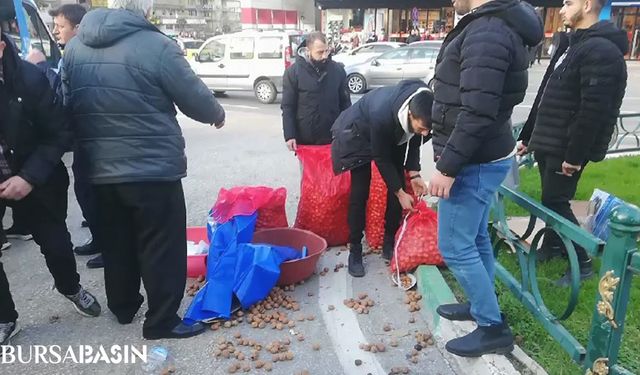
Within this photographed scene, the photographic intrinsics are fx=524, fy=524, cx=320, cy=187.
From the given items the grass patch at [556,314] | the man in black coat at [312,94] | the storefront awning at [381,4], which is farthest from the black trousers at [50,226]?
the storefront awning at [381,4]

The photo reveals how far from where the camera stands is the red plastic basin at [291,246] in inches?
137

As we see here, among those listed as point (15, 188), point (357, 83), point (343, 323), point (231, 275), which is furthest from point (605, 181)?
point (357, 83)

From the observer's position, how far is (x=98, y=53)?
2576 millimetres

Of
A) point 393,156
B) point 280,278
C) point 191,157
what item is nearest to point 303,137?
point 393,156

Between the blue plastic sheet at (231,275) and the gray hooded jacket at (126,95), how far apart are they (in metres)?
0.64

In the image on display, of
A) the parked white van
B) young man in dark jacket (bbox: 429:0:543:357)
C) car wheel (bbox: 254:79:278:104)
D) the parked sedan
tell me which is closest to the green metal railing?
young man in dark jacket (bbox: 429:0:543:357)

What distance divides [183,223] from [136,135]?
56 centimetres

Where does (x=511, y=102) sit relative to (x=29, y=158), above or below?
above

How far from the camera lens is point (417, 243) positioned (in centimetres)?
352

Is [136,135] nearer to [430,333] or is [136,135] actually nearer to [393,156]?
[393,156]

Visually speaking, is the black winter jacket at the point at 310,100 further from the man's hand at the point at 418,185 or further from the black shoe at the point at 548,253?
the black shoe at the point at 548,253

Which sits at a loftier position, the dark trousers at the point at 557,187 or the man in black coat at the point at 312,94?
the man in black coat at the point at 312,94

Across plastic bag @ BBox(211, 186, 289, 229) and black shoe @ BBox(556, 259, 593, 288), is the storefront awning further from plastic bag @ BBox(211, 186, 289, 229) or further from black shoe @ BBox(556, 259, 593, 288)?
black shoe @ BBox(556, 259, 593, 288)

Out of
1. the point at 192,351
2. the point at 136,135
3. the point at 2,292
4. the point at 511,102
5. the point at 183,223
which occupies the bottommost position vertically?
the point at 192,351
